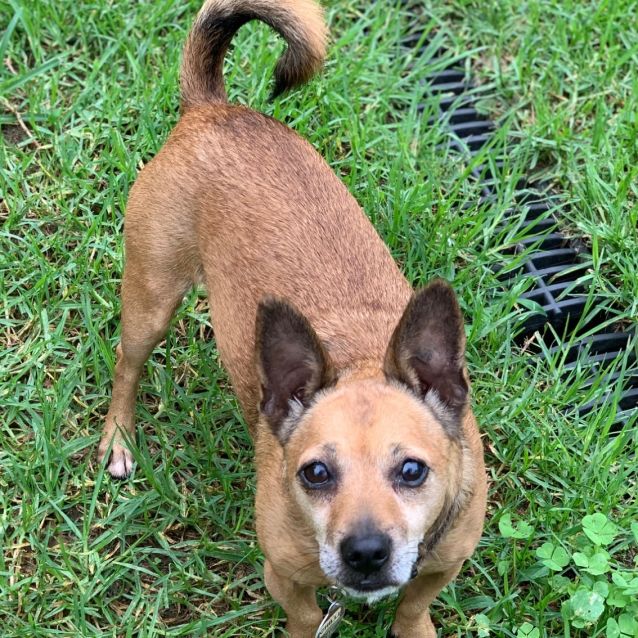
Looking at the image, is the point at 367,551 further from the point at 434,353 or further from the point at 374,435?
the point at 434,353

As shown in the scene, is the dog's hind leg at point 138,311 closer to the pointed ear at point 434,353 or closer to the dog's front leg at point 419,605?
the pointed ear at point 434,353

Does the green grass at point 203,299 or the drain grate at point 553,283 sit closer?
the green grass at point 203,299

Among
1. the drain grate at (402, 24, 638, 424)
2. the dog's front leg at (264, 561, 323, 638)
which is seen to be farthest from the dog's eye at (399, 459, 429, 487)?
the drain grate at (402, 24, 638, 424)

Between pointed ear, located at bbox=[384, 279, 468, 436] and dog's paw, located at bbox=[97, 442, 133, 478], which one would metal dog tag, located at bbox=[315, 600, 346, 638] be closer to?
pointed ear, located at bbox=[384, 279, 468, 436]

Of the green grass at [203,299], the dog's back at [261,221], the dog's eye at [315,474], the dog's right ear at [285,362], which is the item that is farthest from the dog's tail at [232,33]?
the dog's eye at [315,474]

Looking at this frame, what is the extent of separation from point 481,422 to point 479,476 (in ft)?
3.44

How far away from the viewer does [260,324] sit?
3.09 m

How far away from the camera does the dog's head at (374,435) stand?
2898mm

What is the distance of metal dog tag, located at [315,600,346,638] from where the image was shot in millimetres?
3504

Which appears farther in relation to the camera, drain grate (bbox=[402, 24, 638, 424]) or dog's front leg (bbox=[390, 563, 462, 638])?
drain grate (bbox=[402, 24, 638, 424])

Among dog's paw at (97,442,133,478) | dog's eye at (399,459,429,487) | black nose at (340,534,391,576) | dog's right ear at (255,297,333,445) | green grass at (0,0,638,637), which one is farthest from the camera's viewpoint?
dog's paw at (97,442,133,478)

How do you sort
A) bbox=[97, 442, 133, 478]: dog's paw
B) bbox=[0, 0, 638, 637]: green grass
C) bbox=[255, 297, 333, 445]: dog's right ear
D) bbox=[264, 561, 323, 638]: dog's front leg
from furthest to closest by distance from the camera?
1. bbox=[97, 442, 133, 478]: dog's paw
2. bbox=[0, 0, 638, 637]: green grass
3. bbox=[264, 561, 323, 638]: dog's front leg
4. bbox=[255, 297, 333, 445]: dog's right ear

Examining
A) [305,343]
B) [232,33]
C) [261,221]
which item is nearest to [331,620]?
[305,343]

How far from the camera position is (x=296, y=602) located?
11.5 feet
